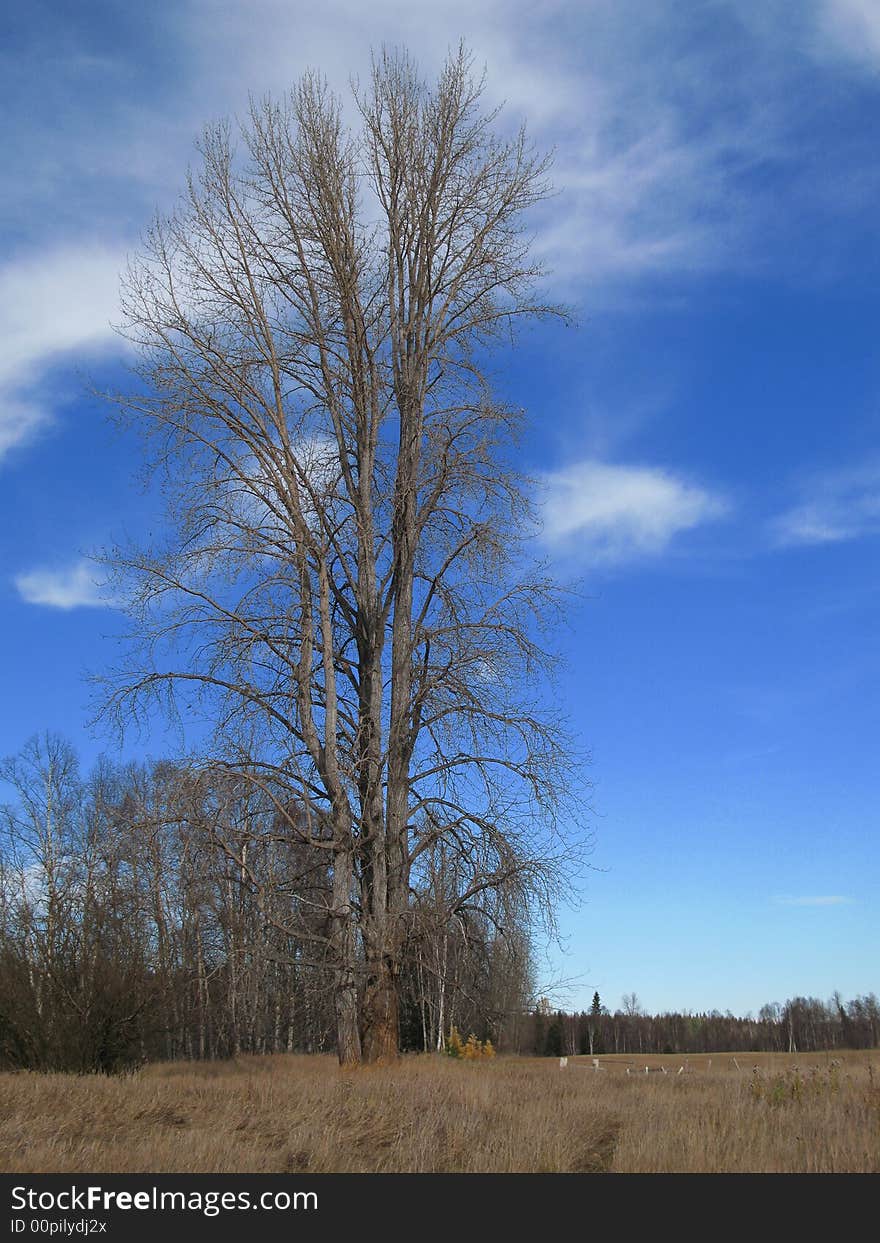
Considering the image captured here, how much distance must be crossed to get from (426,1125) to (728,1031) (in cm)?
11174

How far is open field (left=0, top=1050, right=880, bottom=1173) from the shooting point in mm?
6980

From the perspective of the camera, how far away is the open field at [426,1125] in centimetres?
698

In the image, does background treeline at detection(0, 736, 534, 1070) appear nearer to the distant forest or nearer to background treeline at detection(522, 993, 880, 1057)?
the distant forest

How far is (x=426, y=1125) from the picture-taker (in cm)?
822

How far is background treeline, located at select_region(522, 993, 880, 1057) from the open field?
80.7 meters

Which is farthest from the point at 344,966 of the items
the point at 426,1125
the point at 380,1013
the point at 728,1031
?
the point at 728,1031

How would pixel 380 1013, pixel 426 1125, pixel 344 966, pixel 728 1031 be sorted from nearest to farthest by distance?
pixel 426 1125 → pixel 344 966 → pixel 380 1013 → pixel 728 1031

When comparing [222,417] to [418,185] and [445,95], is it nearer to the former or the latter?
[418,185]

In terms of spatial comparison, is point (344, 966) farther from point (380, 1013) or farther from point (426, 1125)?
point (426, 1125)

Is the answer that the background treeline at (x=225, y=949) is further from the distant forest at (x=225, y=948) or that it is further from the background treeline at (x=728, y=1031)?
the background treeline at (x=728, y=1031)

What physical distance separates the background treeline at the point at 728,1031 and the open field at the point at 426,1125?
8072 centimetres

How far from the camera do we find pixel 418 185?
16.9 m

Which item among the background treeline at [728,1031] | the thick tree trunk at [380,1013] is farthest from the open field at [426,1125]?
the background treeline at [728,1031]
